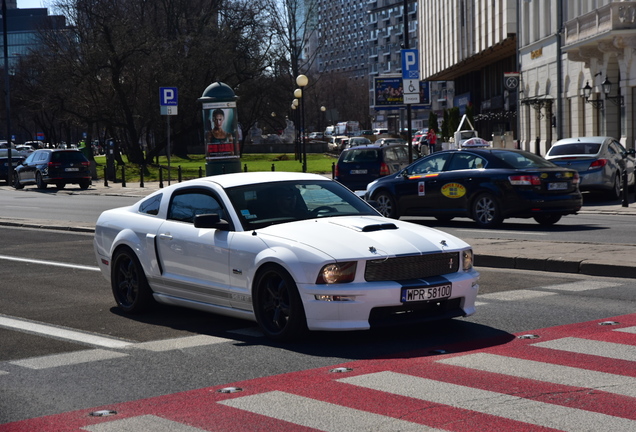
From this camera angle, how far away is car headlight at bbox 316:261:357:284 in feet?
24.9

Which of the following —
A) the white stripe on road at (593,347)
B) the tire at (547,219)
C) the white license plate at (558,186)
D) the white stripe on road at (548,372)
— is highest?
the white license plate at (558,186)

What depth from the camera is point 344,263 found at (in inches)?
299

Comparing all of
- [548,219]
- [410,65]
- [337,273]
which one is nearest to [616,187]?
[410,65]

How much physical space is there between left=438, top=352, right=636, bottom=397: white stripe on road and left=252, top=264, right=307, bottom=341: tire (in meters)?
1.25

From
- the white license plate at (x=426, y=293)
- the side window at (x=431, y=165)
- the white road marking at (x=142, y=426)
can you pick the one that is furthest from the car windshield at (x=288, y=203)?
the side window at (x=431, y=165)

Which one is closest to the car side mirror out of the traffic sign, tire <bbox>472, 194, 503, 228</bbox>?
tire <bbox>472, 194, 503, 228</bbox>

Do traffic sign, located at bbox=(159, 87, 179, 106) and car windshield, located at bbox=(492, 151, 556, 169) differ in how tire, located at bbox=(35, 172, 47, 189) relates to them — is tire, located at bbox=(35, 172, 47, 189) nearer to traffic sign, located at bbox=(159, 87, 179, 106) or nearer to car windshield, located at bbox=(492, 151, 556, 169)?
traffic sign, located at bbox=(159, 87, 179, 106)

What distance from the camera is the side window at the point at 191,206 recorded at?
9.03 m

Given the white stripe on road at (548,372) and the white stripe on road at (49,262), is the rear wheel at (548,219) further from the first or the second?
the white stripe on road at (548,372)

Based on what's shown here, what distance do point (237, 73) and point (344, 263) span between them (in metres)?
50.4

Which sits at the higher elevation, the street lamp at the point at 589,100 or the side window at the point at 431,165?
the street lamp at the point at 589,100

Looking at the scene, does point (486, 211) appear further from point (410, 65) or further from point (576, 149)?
point (576, 149)

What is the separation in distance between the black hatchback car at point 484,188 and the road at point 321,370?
25.1ft

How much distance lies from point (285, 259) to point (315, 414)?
88.0 inches
